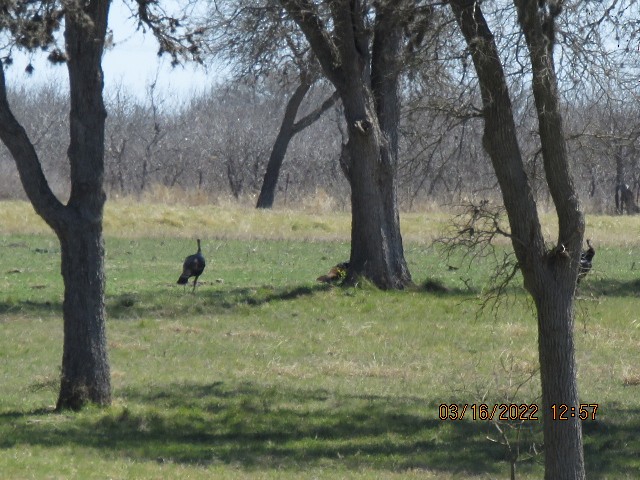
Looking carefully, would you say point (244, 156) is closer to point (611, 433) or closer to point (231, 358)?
point (231, 358)

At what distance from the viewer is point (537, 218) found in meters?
7.15

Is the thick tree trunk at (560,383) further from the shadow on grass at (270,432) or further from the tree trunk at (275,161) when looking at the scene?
the tree trunk at (275,161)

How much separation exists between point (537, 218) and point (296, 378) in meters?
6.82

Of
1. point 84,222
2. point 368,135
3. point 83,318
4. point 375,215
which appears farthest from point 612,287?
point 84,222

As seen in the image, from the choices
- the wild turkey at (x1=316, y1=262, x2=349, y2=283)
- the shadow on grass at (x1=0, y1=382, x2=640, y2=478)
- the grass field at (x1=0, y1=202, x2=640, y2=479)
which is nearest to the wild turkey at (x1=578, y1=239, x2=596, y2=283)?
the grass field at (x1=0, y1=202, x2=640, y2=479)

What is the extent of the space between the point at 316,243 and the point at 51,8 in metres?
24.9

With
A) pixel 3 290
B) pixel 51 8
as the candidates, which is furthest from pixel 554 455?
pixel 3 290

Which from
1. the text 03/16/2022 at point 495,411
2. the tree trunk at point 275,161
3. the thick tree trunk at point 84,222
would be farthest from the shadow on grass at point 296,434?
the tree trunk at point 275,161

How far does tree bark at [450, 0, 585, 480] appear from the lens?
280 inches

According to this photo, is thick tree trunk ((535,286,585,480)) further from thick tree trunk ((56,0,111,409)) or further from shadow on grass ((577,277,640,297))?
shadow on grass ((577,277,640,297))

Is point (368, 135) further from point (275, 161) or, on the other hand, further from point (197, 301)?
point (275, 161)

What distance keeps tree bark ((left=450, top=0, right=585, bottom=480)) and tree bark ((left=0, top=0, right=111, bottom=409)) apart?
4851mm

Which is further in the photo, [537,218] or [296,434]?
[296,434]

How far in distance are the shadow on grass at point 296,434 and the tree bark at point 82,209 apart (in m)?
0.49
